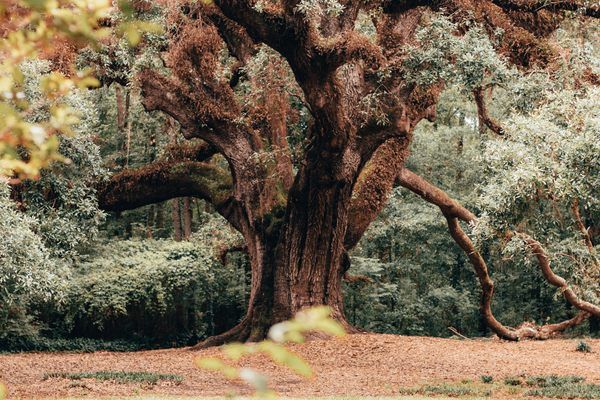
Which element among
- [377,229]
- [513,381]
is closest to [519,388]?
[513,381]

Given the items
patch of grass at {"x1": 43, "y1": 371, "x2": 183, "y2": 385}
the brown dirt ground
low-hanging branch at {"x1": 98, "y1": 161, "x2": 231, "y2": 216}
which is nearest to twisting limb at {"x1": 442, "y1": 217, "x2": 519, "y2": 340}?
the brown dirt ground

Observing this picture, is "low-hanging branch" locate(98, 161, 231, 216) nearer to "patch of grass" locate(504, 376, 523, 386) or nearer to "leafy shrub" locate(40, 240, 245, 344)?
"leafy shrub" locate(40, 240, 245, 344)

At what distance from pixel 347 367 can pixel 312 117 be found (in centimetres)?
569

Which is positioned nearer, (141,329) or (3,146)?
(3,146)

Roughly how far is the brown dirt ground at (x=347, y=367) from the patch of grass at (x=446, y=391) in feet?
1.09

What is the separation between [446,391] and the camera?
1054cm

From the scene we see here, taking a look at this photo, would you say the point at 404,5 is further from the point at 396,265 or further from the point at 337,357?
the point at 396,265

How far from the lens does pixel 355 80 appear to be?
1439 cm

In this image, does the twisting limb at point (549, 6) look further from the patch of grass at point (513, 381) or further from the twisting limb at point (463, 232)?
the patch of grass at point (513, 381)

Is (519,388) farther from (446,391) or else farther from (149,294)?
(149,294)

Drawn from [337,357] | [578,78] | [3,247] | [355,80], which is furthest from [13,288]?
[578,78]

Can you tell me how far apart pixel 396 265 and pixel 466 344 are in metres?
9.76

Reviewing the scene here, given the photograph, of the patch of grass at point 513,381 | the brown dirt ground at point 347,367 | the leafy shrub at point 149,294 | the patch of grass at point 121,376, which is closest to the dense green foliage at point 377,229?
the leafy shrub at point 149,294

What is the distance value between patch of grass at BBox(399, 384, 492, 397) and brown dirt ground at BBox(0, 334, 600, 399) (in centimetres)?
33
